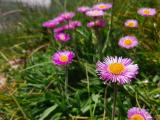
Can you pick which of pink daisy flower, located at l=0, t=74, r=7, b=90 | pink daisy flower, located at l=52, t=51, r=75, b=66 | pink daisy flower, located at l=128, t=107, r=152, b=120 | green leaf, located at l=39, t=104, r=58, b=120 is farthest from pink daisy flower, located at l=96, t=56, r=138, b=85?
pink daisy flower, located at l=0, t=74, r=7, b=90

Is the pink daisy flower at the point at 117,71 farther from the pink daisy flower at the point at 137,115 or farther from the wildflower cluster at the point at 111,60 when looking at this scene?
the pink daisy flower at the point at 137,115

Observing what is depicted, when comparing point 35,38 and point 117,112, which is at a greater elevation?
point 35,38

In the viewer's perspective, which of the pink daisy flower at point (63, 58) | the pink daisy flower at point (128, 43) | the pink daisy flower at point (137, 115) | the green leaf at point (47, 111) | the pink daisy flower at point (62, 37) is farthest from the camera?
the pink daisy flower at point (62, 37)

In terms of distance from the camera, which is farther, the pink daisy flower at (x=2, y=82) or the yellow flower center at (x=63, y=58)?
the pink daisy flower at (x=2, y=82)

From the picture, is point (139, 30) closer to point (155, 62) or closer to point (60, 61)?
point (155, 62)

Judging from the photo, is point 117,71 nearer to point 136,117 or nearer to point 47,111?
point 136,117

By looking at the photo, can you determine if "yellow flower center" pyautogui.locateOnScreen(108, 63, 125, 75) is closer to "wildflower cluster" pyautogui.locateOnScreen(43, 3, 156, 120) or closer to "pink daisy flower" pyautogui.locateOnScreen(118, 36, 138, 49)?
"wildflower cluster" pyautogui.locateOnScreen(43, 3, 156, 120)

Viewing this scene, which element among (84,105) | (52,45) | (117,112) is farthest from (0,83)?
(117,112)

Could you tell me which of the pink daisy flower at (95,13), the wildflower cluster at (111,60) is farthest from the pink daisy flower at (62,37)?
the pink daisy flower at (95,13)
